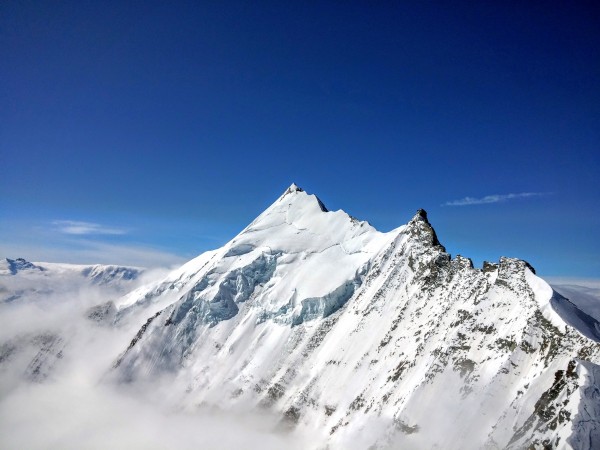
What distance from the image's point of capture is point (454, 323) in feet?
405

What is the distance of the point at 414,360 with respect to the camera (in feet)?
414

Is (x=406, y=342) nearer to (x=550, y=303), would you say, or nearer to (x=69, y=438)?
(x=550, y=303)

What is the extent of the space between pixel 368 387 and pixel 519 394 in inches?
1988

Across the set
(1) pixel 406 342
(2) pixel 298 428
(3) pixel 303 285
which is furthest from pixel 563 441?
(3) pixel 303 285

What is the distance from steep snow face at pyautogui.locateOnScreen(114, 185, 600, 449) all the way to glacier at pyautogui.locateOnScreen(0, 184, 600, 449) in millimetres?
337

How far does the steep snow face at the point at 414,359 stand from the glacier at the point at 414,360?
337 mm

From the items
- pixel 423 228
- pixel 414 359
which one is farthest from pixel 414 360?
pixel 423 228

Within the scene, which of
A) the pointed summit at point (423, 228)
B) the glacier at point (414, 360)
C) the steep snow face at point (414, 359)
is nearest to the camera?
the glacier at point (414, 360)

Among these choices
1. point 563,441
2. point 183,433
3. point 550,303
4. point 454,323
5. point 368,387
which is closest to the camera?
point 563,441

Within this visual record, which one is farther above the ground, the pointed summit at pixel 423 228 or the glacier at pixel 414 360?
the pointed summit at pixel 423 228

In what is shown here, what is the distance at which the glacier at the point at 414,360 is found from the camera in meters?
90.1

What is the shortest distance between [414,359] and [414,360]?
1.40ft

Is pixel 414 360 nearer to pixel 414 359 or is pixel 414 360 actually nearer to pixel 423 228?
pixel 414 359

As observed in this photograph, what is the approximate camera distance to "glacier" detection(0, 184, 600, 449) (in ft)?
295
